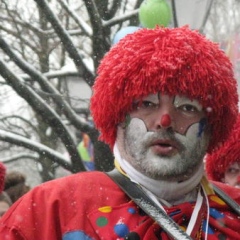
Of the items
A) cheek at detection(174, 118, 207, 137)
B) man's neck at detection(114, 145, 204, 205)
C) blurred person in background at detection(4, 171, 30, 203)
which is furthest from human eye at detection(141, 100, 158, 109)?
blurred person in background at detection(4, 171, 30, 203)

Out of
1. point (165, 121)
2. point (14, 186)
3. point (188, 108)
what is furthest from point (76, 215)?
point (14, 186)

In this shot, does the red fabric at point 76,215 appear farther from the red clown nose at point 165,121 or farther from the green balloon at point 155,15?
the green balloon at point 155,15

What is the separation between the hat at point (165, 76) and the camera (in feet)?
7.68

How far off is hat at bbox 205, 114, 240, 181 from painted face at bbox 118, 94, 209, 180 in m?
1.15

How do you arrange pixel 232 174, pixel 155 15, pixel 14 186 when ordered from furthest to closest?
pixel 155 15 → pixel 14 186 → pixel 232 174

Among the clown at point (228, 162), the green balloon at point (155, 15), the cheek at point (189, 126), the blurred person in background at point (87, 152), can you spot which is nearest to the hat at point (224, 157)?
the clown at point (228, 162)

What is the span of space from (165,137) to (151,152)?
0.23 ft

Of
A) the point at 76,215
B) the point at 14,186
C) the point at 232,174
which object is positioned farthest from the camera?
the point at 14,186

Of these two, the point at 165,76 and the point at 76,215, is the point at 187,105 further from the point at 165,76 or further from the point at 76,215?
the point at 76,215

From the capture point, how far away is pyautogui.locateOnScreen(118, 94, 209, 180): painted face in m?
2.29

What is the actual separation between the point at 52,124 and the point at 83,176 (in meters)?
5.04

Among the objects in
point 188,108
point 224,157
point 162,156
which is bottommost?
point 224,157

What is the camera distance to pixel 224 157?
361 cm

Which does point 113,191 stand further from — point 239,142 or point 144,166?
point 239,142
